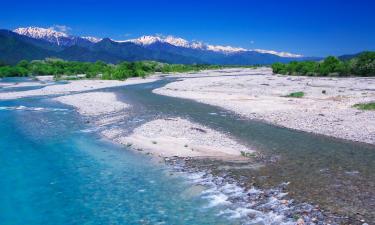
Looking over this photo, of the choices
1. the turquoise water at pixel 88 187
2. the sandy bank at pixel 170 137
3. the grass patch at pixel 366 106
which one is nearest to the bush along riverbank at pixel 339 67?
the grass patch at pixel 366 106

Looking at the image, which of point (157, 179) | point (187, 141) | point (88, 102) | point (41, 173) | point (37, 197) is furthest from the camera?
point (88, 102)

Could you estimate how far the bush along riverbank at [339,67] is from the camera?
83.9 meters

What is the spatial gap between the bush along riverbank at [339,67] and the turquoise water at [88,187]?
241 feet

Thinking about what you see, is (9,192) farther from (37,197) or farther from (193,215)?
(193,215)

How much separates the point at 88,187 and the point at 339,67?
3363 inches

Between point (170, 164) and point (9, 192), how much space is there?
723cm

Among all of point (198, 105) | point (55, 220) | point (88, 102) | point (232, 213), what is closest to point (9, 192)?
point (55, 220)

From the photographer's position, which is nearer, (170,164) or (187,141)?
(170,164)

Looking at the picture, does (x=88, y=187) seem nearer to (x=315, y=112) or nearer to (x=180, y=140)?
(x=180, y=140)

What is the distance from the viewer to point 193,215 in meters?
13.0

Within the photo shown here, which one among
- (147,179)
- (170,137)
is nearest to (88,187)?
(147,179)

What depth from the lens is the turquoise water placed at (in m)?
13.2

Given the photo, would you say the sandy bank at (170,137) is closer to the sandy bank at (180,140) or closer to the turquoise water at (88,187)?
the sandy bank at (180,140)

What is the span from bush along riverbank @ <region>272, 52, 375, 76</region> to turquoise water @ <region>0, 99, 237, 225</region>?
241 ft
